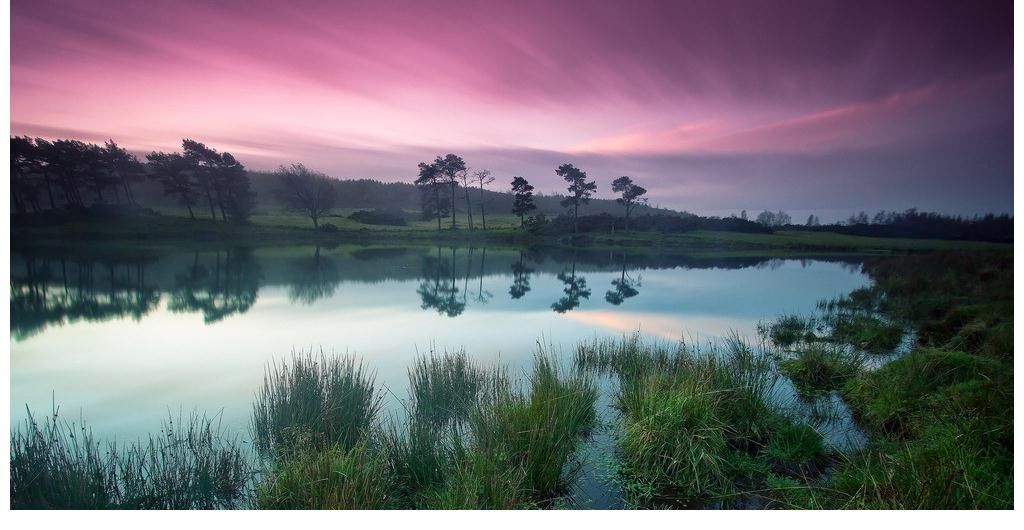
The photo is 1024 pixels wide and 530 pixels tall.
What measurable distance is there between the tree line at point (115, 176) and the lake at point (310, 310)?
38.5 inches

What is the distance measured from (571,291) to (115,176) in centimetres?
848

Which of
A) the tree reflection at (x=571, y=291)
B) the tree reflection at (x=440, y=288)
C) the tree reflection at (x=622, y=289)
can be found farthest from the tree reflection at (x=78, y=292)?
the tree reflection at (x=622, y=289)

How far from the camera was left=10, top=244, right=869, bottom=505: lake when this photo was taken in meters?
5.12

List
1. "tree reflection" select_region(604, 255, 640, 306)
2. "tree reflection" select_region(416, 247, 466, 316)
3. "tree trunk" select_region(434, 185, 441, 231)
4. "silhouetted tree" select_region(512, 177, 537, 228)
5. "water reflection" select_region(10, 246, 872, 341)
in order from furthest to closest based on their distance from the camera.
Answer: "tree reflection" select_region(604, 255, 640, 306)
"tree reflection" select_region(416, 247, 466, 316)
"tree trunk" select_region(434, 185, 441, 231)
"silhouetted tree" select_region(512, 177, 537, 228)
"water reflection" select_region(10, 246, 872, 341)

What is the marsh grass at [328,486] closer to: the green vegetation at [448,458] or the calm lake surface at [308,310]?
the green vegetation at [448,458]

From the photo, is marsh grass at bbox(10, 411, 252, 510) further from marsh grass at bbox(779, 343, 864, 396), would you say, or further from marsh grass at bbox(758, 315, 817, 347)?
marsh grass at bbox(758, 315, 817, 347)

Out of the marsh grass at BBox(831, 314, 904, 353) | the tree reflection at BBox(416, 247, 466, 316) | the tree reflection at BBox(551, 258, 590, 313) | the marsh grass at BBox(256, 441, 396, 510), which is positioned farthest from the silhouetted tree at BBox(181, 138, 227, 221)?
the marsh grass at BBox(831, 314, 904, 353)

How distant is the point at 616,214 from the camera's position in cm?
864

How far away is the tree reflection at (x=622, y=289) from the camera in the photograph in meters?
10.1

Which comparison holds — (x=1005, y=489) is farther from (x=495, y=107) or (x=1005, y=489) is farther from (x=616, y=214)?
(x=616, y=214)

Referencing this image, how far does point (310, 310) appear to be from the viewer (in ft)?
29.1

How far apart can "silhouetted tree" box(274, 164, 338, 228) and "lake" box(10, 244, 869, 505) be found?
1.27 meters

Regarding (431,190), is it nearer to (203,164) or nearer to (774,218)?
(203,164)

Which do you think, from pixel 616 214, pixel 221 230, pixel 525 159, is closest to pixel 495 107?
pixel 525 159
